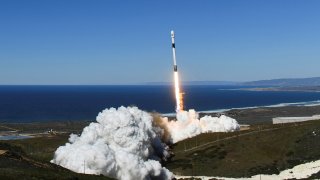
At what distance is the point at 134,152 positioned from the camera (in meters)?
101

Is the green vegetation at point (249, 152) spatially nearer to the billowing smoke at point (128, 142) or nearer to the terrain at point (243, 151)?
the terrain at point (243, 151)

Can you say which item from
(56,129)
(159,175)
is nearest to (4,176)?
(159,175)

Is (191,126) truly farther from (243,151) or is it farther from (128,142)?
(128,142)

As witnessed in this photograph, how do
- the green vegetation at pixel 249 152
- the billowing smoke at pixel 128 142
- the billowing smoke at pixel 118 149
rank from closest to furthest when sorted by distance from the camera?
the billowing smoke at pixel 118 149
the billowing smoke at pixel 128 142
the green vegetation at pixel 249 152

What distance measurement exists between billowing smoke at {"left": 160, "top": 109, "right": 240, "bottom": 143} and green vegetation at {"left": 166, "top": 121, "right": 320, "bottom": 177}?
5.79m

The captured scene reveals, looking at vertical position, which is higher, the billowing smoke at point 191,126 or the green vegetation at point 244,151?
the billowing smoke at point 191,126

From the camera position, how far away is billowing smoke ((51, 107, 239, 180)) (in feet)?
282

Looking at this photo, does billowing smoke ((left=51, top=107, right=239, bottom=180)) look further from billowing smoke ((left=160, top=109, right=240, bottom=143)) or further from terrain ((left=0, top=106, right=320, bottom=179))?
terrain ((left=0, top=106, right=320, bottom=179))

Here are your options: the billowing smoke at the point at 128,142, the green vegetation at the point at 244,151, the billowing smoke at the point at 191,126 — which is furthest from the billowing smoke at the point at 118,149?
the billowing smoke at the point at 191,126

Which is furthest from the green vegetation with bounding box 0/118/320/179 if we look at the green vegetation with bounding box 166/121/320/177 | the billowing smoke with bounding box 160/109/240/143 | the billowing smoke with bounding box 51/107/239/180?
the billowing smoke with bounding box 51/107/239/180

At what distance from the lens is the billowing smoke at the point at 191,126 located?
5010 inches

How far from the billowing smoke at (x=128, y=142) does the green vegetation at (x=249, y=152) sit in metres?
5.81

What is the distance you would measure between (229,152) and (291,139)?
13.9 metres

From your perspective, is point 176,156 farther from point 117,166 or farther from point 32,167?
point 32,167
